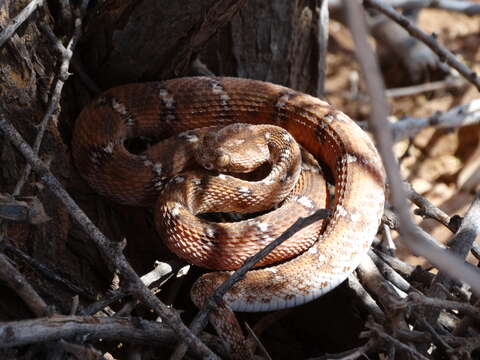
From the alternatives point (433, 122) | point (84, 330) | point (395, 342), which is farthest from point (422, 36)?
point (84, 330)

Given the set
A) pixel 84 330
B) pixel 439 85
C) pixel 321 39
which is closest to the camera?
pixel 84 330

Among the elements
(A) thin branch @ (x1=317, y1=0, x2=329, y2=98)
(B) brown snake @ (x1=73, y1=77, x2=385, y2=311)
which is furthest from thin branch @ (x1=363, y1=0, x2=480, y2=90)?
(B) brown snake @ (x1=73, y1=77, x2=385, y2=311)

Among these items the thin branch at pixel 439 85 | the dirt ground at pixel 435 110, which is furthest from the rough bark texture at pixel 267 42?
the thin branch at pixel 439 85

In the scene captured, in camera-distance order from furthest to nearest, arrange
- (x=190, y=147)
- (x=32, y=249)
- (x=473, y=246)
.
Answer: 1. (x=190, y=147)
2. (x=473, y=246)
3. (x=32, y=249)

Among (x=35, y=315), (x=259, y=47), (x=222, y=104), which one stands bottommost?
(x=35, y=315)

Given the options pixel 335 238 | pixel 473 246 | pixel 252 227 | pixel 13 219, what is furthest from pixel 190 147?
pixel 473 246

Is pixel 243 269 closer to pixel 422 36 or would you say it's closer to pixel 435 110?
pixel 422 36

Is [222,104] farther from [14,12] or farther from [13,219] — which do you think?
[13,219]
